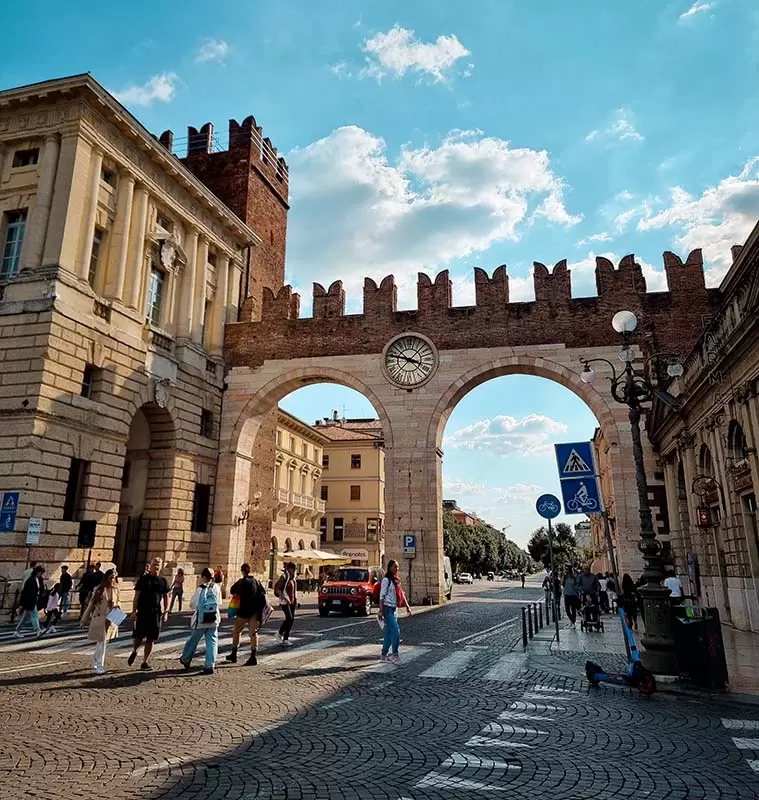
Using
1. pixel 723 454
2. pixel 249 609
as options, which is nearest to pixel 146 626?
pixel 249 609

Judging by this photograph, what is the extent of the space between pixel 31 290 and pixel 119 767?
16.7 m

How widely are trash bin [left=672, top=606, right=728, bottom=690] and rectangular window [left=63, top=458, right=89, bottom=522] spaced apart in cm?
1607

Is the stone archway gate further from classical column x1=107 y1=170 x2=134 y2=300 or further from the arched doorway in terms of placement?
classical column x1=107 y1=170 x2=134 y2=300

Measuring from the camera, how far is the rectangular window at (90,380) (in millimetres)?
19469

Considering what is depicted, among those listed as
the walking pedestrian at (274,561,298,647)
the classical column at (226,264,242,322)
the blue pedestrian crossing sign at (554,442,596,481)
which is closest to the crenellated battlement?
the classical column at (226,264,242,322)

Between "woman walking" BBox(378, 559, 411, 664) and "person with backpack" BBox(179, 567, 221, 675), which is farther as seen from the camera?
"woman walking" BBox(378, 559, 411, 664)

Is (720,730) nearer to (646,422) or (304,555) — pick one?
(646,422)

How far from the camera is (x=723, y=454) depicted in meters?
14.9

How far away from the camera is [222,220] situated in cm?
2738

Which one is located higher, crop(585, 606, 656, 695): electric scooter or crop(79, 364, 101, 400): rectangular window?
crop(79, 364, 101, 400): rectangular window

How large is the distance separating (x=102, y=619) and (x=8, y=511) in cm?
822

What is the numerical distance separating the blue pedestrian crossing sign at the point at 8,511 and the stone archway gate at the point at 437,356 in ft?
33.6

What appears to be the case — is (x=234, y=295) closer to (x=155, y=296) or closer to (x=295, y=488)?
(x=155, y=296)

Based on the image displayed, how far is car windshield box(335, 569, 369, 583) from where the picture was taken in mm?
22438
